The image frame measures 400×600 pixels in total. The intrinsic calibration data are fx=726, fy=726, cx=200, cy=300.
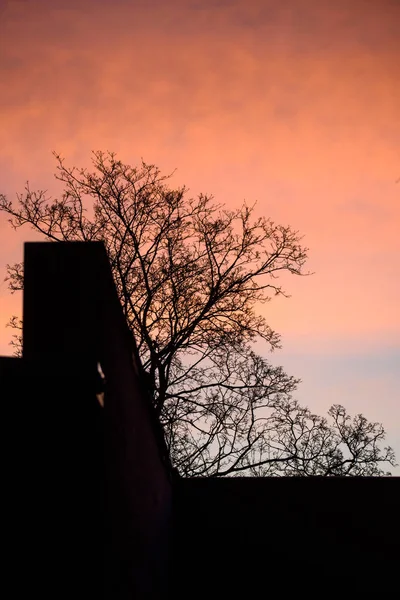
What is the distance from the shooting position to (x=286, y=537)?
8461 mm

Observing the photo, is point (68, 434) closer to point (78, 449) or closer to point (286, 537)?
point (78, 449)

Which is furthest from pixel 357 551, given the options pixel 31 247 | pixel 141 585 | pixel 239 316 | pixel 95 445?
pixel 239 316

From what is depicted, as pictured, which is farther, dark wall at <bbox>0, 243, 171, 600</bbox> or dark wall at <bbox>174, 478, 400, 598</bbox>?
dark wall at <bbox>174, 478, 400, 598</bbox>

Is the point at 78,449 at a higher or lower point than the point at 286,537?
lower

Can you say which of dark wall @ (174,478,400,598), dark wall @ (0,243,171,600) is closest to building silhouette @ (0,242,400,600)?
dark wall @ (0,243,171,600)

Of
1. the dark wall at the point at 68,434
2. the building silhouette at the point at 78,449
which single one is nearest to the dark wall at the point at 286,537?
the building silhouette at the point at 78,449

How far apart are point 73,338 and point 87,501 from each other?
92cm

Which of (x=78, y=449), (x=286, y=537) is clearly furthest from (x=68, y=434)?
(x=286, y=537)

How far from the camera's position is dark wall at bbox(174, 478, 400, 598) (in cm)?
834

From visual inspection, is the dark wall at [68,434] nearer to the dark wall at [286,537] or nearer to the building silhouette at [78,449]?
the building silhouette at [78,449]

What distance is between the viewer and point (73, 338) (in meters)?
4.19

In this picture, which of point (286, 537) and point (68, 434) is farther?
point (286, 537)

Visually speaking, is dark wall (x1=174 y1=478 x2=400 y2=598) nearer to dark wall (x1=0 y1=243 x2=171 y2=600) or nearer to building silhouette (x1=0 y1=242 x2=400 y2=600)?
building silhouette (x1=0 y1=242 x2=400 y2=600)

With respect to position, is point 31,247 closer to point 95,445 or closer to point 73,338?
point 73,338
